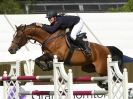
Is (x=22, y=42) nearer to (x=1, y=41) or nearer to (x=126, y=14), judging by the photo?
(x=1, y=41)

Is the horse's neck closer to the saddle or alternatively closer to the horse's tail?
the saddle

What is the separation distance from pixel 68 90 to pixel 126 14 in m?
10.7

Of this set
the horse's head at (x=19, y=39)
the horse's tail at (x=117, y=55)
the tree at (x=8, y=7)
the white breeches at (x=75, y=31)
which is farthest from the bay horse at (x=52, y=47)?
the tree at (x=8, y=7)

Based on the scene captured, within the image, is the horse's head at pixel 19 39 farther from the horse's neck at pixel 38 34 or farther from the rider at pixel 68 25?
the rider at pixel 68 25

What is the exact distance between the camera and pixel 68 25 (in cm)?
1285

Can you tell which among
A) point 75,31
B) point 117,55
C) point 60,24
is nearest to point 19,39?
point 60,24

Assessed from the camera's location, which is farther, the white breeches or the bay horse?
the white breeches

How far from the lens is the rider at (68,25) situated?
41.3 ft

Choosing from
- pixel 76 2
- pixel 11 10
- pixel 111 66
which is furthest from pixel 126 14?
pixel 76 2

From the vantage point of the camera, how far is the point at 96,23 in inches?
842

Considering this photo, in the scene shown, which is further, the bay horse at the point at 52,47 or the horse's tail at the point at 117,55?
the horse's tail at the point at 117,55

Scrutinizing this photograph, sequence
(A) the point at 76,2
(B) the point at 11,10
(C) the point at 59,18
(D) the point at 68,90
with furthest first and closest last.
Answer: (A) the point at 76,2
(B) the point at 11,10
(C) the point at 59,18
(D) the point at 68,90

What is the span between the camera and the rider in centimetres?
1259

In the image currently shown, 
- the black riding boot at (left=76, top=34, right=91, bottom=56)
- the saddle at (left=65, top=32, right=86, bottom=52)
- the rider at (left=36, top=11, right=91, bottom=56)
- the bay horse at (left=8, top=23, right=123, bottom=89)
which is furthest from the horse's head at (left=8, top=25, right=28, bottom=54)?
the black riding boot at (left=76, top=34, right=91, bottom=56)
